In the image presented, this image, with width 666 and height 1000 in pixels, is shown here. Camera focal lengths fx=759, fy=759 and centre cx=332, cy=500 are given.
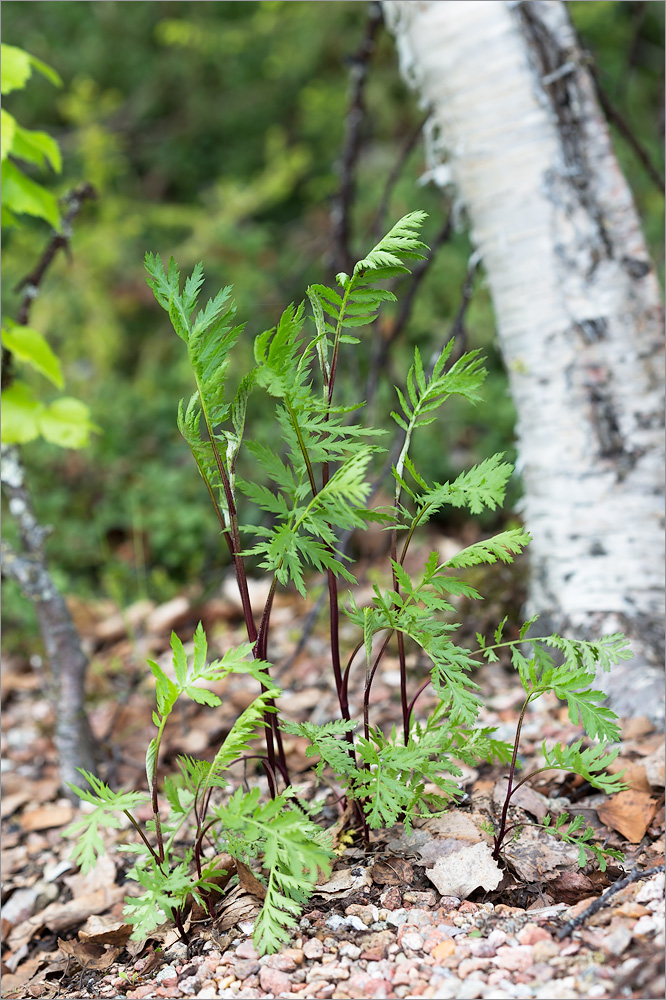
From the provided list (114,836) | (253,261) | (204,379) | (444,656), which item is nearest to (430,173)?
(204,379)

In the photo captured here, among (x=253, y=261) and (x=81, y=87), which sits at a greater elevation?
(x=81, y=87)

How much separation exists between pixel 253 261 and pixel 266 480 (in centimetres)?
164

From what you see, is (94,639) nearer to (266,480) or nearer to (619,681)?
(266,480)

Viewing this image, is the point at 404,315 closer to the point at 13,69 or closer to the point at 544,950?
the point at 13,69

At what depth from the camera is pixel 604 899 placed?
1.06 meters

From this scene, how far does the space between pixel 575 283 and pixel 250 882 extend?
1500mm

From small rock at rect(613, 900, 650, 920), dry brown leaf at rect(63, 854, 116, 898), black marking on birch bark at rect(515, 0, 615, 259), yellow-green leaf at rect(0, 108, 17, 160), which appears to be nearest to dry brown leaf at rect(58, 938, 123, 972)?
dry brown leaf at rect(63, 854, 116, 898)

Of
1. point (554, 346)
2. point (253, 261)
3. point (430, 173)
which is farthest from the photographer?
point (253, 261)

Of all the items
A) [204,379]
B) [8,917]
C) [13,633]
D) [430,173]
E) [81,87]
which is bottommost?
[8,917]

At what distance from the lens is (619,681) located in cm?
172

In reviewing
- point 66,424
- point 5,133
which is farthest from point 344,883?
point 5,133

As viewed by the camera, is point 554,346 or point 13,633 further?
point 13,633

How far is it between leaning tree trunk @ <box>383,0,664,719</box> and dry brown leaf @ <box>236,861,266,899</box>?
3.31 ft

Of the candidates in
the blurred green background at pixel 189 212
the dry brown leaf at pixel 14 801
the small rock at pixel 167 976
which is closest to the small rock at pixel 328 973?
the small rock at pixel 167 976
